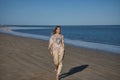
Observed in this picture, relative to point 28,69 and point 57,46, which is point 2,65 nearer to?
point 28,69

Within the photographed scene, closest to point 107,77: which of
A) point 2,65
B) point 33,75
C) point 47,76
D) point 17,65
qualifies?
point 47,76

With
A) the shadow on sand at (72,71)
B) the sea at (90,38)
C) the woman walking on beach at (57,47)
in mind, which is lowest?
the sea at (90,38)

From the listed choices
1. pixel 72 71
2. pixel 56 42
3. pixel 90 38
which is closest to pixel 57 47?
pixel 56 42

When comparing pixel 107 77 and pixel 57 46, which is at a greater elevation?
pixel 57 46

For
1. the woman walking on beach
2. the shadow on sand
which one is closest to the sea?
the shadow on sand

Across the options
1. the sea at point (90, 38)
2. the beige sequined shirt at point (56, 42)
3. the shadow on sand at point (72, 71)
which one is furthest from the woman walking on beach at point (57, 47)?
the sea at point (90, 38)

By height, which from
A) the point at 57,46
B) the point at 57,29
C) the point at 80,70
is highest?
Answer: the point at 57,29

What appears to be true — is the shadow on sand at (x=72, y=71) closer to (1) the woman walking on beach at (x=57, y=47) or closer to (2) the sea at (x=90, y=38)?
(1) the woman walking on beach at (x=57, y=47)

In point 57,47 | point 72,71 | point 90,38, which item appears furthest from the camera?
point 90,38

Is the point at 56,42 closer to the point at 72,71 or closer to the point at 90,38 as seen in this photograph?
the point at 72,71

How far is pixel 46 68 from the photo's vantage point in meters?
8.76

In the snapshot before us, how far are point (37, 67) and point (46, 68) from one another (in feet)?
1.32

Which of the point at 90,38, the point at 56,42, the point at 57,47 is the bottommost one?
the point at 90,38

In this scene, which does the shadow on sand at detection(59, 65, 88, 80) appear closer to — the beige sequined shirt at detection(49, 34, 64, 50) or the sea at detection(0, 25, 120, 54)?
the beige sequined shirt at detection(49, 34, 64, 50)
